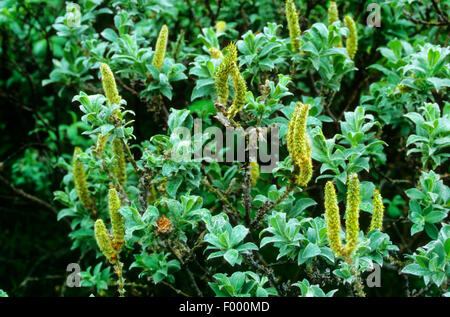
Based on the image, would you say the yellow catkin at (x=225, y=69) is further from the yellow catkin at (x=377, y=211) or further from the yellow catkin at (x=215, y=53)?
the yellow catkin at (x=377, y=211)

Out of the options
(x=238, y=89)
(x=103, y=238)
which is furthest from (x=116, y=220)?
(x=238, y=89)

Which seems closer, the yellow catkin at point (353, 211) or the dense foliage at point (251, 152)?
the yellow catkin at point (353, 211)

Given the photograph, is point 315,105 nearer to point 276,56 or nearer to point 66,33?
point 276,56

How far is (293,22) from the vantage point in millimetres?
1938

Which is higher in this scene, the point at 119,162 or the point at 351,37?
the point at 351,37

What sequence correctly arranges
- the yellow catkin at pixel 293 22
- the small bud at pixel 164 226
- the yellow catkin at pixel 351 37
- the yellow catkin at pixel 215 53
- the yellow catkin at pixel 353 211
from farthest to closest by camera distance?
1. the yellow catkin at pixel 351 37
2. the yellow catkin at pixel 215 53
3. the yellow catkin at pixel 293 22
4. the small bud at pixel 164 226
5. the yellow catkin at pixel 353 211

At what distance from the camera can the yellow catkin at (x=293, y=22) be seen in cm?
189

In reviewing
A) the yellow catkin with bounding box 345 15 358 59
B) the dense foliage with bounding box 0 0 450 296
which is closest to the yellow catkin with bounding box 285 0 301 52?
the dense foliage with bounding box 0 0 450 296

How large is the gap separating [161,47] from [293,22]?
555 mm

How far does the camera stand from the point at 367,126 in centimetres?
180

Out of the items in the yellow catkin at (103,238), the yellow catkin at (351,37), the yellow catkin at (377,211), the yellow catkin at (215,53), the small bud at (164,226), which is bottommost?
the yellow catkin at (103,238)

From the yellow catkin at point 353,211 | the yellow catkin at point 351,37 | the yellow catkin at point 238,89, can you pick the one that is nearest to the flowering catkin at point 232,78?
the yellow catkin at point 238,89

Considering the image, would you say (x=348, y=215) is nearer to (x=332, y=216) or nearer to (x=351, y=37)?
(x=332, y=216)
